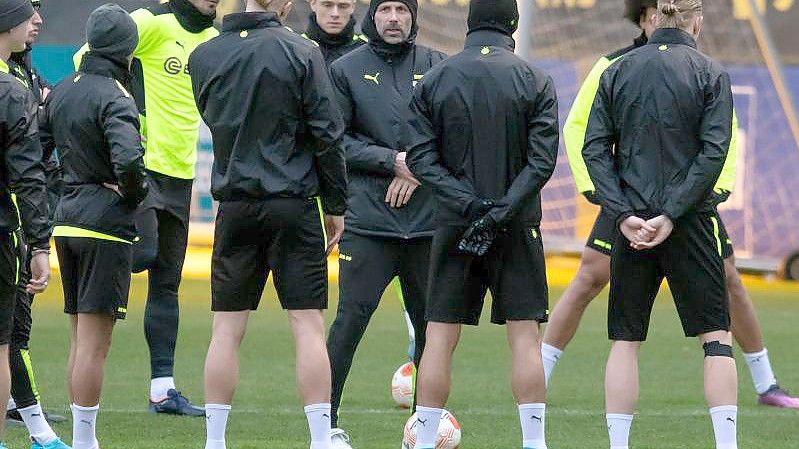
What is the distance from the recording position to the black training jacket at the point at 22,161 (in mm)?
6188

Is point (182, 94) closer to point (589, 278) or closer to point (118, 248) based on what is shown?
point (118, 248)

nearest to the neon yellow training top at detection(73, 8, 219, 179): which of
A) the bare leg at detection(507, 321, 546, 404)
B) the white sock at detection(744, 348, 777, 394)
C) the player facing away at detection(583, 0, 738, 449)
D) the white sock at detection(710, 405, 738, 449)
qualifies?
the bare leg at detection(507, 321, 546, 404)

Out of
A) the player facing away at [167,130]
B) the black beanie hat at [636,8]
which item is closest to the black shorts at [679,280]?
the black beanie hat at [636,8]

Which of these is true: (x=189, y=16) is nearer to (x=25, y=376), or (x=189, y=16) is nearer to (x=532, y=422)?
(x=25, y=376)

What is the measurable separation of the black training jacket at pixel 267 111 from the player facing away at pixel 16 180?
77cm

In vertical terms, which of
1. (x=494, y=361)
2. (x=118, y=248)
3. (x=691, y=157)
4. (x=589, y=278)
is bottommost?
(x=494, y=361)

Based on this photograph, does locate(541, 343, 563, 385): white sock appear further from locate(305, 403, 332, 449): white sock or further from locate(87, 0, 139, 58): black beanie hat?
locate(87, 0, 139, 58): black beanie hat

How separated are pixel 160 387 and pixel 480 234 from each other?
9.22 ft

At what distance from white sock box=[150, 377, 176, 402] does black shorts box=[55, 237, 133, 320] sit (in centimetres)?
145

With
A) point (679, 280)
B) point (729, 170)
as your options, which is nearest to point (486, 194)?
point (679, 280)

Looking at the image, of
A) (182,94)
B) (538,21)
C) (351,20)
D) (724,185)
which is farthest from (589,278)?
(538,21)

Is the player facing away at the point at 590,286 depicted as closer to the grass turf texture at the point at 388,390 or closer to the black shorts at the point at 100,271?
the grass turf texture at the point at 388,390

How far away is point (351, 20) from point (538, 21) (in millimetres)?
14229

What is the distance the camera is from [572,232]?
21.0m
